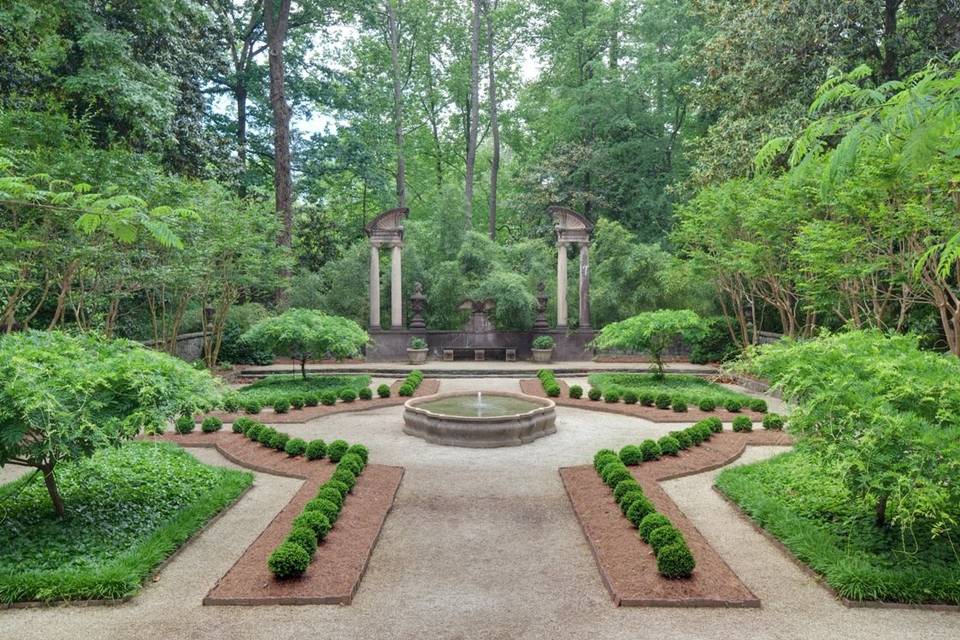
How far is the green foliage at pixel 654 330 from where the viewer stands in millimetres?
16734

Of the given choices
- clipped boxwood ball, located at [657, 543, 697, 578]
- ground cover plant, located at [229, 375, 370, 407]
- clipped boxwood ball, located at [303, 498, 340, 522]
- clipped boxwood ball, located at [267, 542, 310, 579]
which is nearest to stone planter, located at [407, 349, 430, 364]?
ground cover plant, located at [229, 375, 370, 407]

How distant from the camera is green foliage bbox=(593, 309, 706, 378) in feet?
54.9

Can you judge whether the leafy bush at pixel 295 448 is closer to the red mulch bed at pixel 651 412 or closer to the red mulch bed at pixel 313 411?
the red mulch bed at pixel 313 411

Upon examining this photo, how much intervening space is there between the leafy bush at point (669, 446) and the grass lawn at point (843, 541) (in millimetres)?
1527

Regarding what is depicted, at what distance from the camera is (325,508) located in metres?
7.07

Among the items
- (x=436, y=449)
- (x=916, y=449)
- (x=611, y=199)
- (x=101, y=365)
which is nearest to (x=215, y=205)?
(x=436, y=449)

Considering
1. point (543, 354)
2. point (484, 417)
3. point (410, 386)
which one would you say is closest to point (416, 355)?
point (543, 354)

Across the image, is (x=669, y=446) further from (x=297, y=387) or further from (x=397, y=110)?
(x=397, y=110)

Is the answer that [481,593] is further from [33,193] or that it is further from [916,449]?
[33,193]

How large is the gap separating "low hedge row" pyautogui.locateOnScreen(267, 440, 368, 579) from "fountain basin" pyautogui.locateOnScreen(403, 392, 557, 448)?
234 centimetres

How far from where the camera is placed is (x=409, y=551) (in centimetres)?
661

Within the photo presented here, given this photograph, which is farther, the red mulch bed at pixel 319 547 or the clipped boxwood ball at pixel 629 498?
the clipped boxwood ball at pixel 629 498

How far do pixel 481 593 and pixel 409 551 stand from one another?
124 centimetres

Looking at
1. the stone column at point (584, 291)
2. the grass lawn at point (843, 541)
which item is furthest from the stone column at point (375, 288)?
the grass lawn at point (843, 541)
